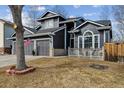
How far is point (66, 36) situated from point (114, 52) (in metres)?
10.1

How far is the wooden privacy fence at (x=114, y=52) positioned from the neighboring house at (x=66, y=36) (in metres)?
3.52

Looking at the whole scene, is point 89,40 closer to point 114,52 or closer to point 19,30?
point 114,52

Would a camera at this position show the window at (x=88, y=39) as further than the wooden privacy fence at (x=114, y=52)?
Yes

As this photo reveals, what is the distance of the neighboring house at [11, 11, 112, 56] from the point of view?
2520cm

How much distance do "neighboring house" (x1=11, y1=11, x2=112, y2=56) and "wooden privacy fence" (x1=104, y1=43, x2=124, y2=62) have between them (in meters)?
3.52

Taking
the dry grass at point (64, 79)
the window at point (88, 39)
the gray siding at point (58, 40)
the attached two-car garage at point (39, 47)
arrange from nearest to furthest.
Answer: the dry grass at point (64, 79), the window at point (88, 39), the gray siding at point (58, 40), the attached two-car garage at point (39, 47)

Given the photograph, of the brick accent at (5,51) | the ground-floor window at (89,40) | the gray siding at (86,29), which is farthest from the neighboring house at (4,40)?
the ground-floor window at (89,40)

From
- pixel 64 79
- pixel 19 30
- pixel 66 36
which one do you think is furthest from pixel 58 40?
pixel 64 79

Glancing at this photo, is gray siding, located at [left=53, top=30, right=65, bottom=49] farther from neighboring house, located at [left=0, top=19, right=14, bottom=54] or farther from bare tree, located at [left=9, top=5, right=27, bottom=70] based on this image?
bare tree, located at [left=9, top=5, right=27, bottom=70]

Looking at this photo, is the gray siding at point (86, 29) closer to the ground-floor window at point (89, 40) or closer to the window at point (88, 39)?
the ground-floor window at point (89, 40)

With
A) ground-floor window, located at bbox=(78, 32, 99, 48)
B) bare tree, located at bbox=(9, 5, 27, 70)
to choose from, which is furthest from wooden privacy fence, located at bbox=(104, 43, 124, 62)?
bare tree, located at bbox=(9, 5, 27, 70)

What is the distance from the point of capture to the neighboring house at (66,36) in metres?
25.2

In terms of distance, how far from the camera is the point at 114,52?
2000 cm
